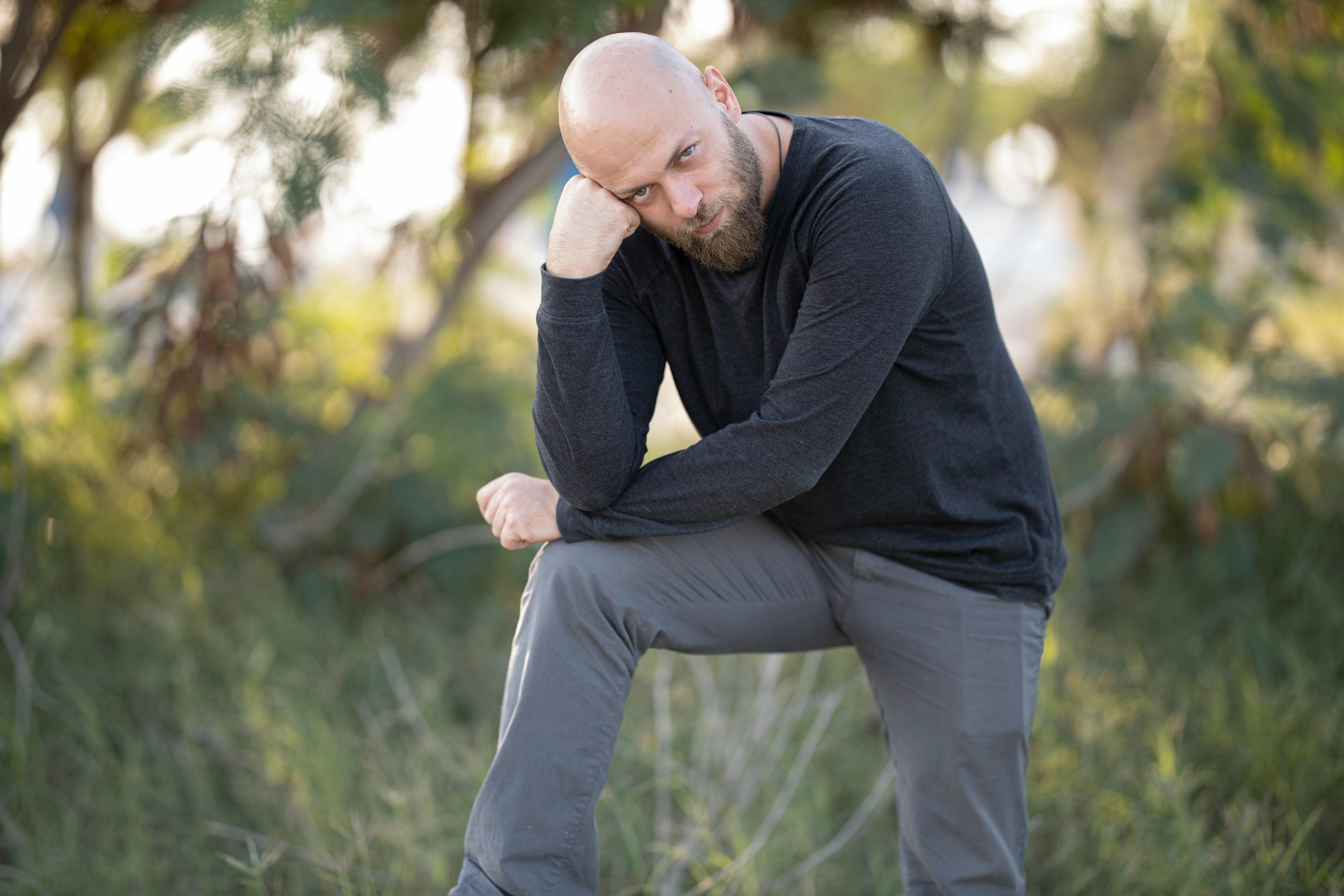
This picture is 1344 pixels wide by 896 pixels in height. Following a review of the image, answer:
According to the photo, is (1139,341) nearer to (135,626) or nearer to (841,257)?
(841,257)

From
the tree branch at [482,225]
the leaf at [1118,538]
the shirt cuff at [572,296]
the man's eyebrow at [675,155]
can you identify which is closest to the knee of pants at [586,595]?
the shirt cuff at [572,296]

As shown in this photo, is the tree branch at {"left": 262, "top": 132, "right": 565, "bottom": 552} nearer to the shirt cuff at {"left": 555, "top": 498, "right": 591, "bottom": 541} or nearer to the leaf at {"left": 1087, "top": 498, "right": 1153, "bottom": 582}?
the shirt cuff at {"left": 555, "top": 498, "right": 591, "bottom": 541}

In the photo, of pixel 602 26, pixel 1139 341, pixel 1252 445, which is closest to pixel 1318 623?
pixel 1252 445

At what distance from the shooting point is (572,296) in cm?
177

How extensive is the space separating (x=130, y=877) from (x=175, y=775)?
0.48 metres

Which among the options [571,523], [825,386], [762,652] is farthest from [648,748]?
[825,386]

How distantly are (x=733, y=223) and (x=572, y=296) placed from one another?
12.6 inches

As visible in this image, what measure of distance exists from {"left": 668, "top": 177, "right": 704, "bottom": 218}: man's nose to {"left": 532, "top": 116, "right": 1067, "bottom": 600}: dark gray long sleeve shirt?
0.54 feet

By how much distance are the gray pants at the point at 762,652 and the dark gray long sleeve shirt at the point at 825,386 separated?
0.24ft

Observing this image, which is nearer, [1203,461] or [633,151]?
[633,151]

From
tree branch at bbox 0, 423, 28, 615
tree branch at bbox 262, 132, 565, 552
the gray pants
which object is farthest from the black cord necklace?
tree branch at bbox 0, 423, 28, 615

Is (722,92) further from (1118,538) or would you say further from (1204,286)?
(1204,286)

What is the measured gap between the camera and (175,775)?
2.89 m

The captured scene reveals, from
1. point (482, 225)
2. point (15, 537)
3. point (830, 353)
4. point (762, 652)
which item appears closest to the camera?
point (830, 353)
